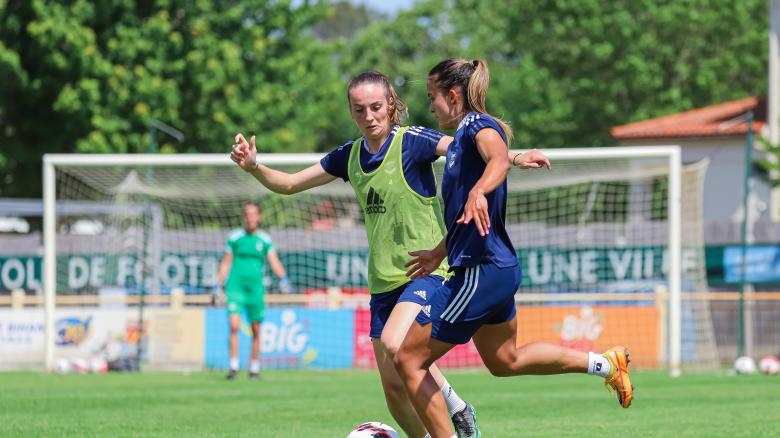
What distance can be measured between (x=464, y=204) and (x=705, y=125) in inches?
1453

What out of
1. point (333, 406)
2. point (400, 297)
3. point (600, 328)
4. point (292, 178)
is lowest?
point (333, 406)

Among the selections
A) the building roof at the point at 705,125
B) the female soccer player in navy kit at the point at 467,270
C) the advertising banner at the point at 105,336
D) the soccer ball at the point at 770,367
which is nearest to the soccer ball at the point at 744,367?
the soccer ball at the point at 770,367

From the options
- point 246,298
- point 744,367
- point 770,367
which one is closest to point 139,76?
point 246,298

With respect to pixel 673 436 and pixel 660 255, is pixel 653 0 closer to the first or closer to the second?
pixel 660 255

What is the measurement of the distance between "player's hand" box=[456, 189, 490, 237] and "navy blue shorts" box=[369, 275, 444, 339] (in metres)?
0.92

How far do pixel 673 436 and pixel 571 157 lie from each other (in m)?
9.07

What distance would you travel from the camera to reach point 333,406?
12.0 m

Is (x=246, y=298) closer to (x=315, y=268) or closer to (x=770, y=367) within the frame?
(x=315, y=268)

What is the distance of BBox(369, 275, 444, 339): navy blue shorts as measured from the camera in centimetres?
721

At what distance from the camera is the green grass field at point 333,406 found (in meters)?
9.71

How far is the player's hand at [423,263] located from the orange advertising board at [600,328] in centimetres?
1254

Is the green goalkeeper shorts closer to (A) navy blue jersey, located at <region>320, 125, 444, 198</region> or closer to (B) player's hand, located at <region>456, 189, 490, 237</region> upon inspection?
(A) navy blue jersey, located at <region>320, 125, 444, 198</region>

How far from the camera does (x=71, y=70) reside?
3169 centimetres

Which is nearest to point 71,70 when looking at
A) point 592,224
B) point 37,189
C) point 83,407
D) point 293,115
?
point 37,189
